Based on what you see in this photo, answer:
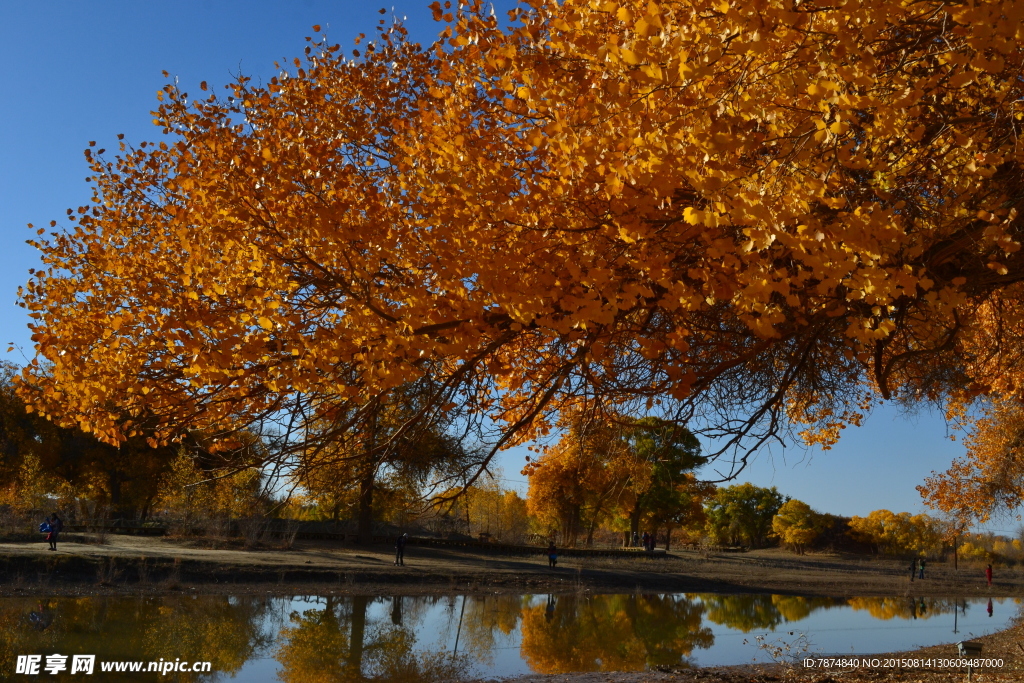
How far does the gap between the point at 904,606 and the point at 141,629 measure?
82.2 ft

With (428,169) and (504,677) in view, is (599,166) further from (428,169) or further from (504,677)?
(504,677)

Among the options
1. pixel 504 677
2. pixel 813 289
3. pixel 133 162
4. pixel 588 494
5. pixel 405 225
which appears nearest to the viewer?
pixel 813 289

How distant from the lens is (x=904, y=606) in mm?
26250

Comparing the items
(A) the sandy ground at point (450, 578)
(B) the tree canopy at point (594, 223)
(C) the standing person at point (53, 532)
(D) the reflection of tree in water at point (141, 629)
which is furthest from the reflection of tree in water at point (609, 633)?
(C) the standing person at point (53, 532)

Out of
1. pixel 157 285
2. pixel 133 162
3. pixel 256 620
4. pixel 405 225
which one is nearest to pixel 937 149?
pixel 405 225

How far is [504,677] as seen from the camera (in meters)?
13.1

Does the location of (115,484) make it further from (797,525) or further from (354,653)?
(797,525)

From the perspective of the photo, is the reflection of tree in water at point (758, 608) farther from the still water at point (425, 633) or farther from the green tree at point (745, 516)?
the green tree at point (745, 516)

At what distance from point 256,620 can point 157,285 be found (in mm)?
10705

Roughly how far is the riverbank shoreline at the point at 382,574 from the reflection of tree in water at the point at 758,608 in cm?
146

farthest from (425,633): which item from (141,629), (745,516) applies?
(745,516)

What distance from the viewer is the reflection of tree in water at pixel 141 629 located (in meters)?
Answer: 12.3
